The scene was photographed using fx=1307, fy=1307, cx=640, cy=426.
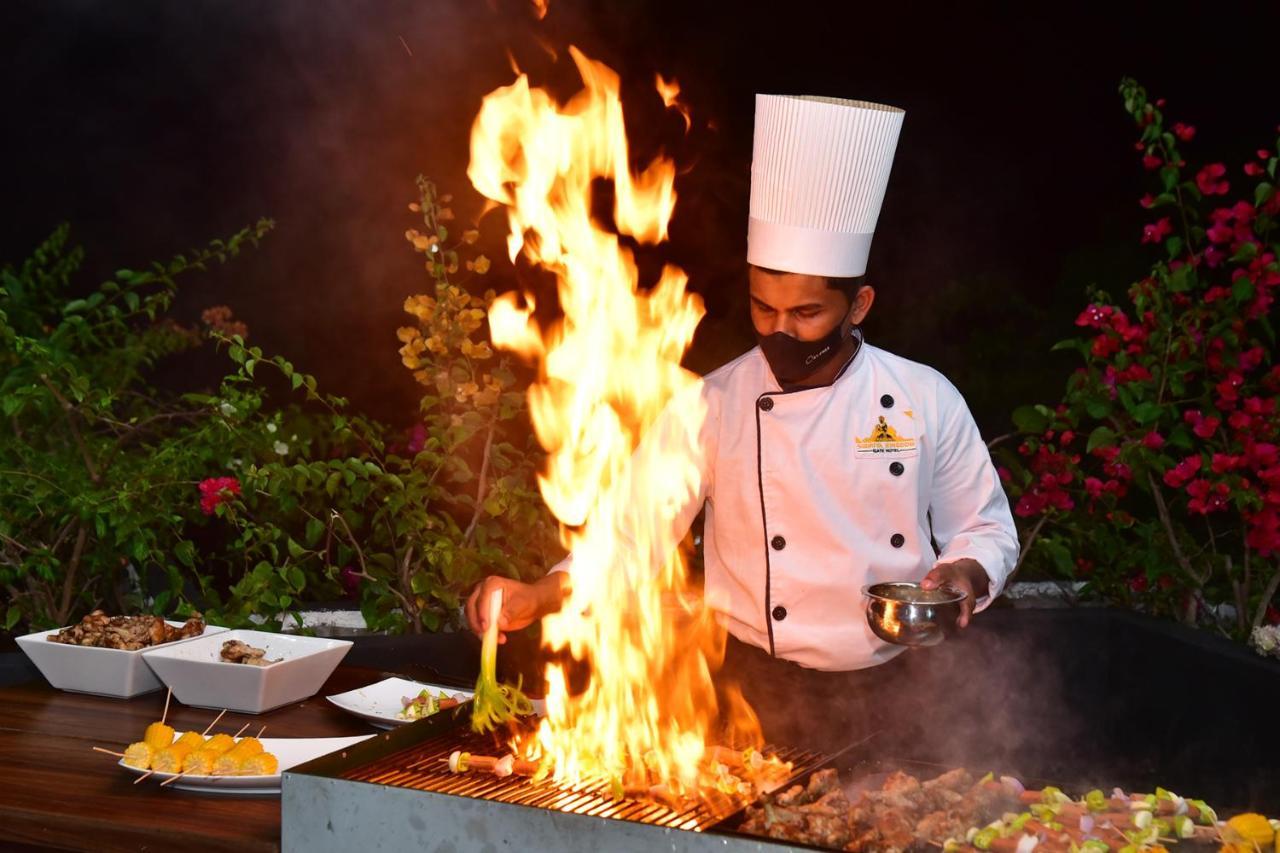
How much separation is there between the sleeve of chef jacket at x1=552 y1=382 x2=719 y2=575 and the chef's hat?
20.6 inches

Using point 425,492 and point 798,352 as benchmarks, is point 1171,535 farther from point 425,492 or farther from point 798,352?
point 425,492

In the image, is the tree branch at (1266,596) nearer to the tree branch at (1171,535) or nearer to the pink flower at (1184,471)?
the tree branch at (1171,535)

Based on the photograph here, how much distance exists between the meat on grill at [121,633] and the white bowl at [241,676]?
0.05 metres

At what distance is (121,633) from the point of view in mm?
2832

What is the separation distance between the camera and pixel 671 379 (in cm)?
333

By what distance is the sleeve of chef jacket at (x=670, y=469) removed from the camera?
3.34 m

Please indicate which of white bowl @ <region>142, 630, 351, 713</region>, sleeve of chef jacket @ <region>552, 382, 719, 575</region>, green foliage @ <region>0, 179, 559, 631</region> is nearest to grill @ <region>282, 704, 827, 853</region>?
white bowl @ <region>142, 630, 351, 713</region>

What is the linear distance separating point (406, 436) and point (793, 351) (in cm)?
240

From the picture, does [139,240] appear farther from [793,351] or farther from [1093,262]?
[1093,262]

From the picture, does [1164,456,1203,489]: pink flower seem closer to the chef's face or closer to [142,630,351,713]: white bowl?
the chef's face

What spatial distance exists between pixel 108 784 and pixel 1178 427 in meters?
3.44

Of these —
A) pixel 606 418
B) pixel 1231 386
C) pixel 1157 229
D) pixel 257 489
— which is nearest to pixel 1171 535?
pixel 1231 386

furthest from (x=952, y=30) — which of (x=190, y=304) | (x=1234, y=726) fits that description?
(x=190, y=304)

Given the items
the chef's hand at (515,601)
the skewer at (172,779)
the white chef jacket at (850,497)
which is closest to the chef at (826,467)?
the white chef jacket at (850,497)
